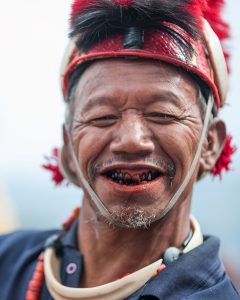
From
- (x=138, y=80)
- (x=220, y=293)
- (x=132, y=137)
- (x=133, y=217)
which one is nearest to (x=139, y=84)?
(x=138, y=80)

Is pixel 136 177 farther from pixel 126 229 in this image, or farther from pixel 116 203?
pixel 126 229

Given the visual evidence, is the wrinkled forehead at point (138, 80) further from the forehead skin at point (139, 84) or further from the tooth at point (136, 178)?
the tooth at point (136, 178)

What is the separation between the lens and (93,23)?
109 inches

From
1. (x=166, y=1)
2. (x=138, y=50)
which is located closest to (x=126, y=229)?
(x=138, y=50)

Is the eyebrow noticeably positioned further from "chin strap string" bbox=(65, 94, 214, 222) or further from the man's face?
"chin strap string" bbox=(65, 94, 214, 222)

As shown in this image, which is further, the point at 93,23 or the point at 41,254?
the point at 41,254

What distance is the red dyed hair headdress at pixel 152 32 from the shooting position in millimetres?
2684

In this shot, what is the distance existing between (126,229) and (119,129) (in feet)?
1.83

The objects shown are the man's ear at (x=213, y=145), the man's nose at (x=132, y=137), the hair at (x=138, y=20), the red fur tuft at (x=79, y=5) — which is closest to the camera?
the man's nose at (x=132, y=137)

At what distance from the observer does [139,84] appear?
8.79 feet

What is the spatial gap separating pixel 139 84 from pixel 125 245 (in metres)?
0.85

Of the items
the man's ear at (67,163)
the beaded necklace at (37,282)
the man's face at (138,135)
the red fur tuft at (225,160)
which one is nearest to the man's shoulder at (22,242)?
the beaded necklace at (37,282)

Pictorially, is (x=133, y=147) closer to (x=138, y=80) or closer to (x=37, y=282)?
(x=138, y=80)

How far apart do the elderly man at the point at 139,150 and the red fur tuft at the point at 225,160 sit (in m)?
0.31
